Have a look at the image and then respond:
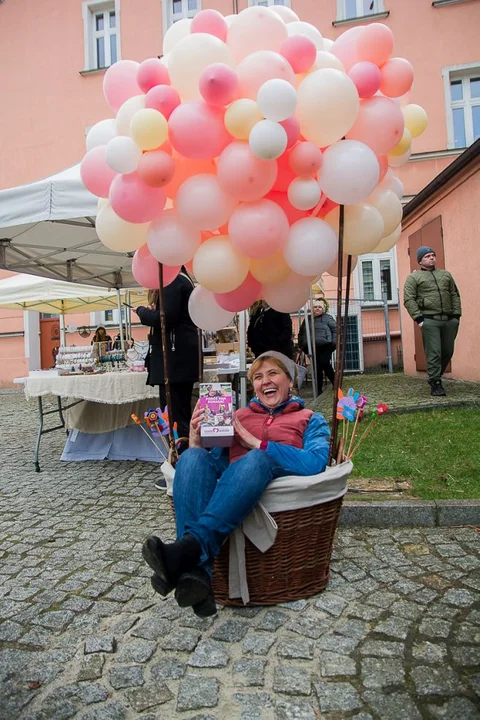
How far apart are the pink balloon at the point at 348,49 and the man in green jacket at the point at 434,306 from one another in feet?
15.1

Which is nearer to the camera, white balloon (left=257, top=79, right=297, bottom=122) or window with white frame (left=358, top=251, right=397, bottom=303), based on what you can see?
white balloon (left=257, top=79, right=297, bottom=122)

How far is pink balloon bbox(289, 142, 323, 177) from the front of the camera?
80.0 inches

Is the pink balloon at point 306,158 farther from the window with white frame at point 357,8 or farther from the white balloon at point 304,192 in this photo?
the window with white frame at point 357,8

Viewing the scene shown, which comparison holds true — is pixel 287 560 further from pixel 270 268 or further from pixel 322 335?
pixel 322 335

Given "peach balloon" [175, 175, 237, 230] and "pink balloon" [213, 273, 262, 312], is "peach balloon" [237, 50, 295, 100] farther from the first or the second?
"pink balloon" [213, 273, 262, 312]

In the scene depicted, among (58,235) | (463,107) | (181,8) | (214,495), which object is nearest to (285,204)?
(214,495)

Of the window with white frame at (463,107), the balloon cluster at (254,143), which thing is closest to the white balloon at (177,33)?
the balloon cluster at (254,143)

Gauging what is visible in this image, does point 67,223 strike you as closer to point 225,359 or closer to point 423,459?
point 225,359

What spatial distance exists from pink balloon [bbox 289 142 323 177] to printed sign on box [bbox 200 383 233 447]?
895 mm

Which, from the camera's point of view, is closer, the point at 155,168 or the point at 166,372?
the point at 155,168

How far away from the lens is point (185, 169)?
2254mm

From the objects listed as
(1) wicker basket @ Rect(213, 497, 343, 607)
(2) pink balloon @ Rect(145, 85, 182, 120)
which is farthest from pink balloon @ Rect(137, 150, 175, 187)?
(1) wicker basket @ Rect(213, 497, 343, 607)

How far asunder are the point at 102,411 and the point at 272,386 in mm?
2955

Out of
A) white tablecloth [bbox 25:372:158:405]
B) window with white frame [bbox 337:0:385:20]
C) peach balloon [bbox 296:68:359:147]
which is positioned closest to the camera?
peach balloon [bbox 296:68:359:147]
